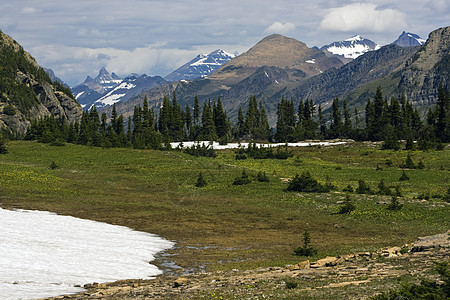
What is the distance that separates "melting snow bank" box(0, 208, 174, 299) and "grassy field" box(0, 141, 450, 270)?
279 cm

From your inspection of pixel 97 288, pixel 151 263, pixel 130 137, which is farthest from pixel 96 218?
pixel 130 137

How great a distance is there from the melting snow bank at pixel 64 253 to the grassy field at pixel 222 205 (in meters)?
2.79

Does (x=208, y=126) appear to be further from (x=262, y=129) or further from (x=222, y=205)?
(x=222, y=205)

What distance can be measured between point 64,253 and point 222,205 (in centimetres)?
2704

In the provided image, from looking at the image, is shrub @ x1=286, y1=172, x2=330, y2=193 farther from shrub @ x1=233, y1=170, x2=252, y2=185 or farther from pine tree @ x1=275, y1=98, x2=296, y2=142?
pine tree @ x1=275, y1=98, x2=296, y2=142

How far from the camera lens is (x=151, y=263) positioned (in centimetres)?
2830

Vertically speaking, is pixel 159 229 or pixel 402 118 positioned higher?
pixel 402 118

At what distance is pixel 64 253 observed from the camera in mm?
28016

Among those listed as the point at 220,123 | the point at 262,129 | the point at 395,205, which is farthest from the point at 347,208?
the point at 262,129

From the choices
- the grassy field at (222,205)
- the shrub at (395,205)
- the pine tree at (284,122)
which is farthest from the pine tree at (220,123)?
the shrub at (395,205)

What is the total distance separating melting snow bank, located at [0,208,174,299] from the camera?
2175 cm

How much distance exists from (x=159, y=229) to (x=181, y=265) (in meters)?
12.3

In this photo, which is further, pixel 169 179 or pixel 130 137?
pixel 130 137

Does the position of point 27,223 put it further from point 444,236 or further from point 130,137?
point 130,137
